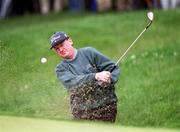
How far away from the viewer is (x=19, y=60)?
1163cm

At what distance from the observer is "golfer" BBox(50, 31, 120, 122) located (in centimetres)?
902

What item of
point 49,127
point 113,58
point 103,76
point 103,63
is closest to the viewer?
point 49,127

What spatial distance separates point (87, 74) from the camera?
9.02 m

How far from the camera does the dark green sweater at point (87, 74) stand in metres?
9.05

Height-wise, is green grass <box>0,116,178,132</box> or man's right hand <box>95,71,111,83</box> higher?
green grass <box>0,116,178,132</box>

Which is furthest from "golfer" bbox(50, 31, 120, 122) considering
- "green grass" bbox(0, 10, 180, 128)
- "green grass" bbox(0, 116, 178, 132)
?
"green grass" bbox(0, 116, 178, 132)

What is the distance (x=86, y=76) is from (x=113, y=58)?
22.9 feet

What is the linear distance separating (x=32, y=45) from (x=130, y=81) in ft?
13.6

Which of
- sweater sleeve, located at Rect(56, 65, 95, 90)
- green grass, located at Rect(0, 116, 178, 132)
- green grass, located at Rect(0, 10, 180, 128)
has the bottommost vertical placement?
green grass, located at Rect(0, 10, 180, 128)

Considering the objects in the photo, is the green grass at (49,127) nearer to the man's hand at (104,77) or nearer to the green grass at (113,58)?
the man's hand at (104,77)

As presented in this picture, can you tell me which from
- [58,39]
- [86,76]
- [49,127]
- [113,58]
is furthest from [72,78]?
[113,58]

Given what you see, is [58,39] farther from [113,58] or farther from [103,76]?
[113,58]

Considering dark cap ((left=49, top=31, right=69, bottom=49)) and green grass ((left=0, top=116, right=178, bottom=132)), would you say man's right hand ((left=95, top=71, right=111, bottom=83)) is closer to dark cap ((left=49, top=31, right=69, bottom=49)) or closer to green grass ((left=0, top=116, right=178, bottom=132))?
dark cap ((left=49, top=31, right=69, bottom=49))

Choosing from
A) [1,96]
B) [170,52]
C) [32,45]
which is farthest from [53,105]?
[32,45]
